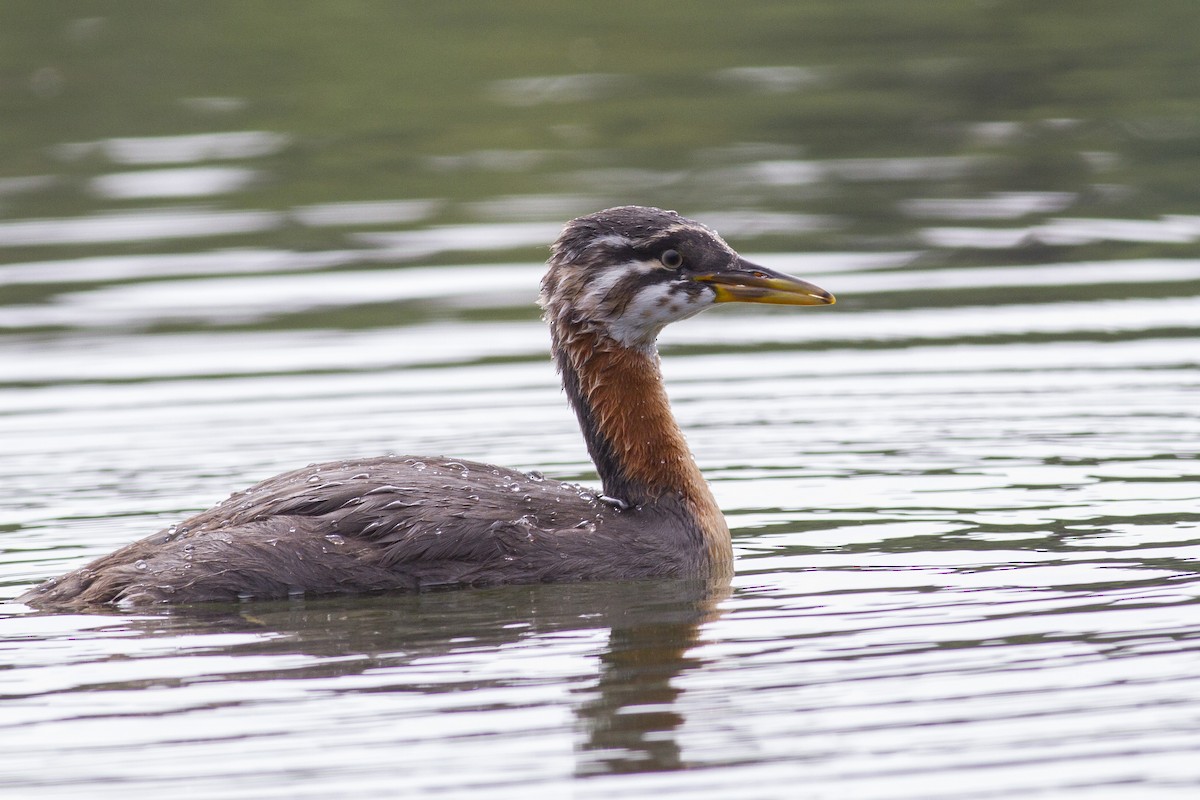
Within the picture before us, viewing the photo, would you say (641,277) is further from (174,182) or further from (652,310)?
(174,182)

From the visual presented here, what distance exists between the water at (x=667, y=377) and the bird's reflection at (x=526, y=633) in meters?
0.04

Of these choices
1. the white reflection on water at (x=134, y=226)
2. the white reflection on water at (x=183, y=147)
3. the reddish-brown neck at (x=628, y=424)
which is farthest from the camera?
the white reflection on water at (x=183, y=147)

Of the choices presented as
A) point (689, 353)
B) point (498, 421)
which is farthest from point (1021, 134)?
point (498, 421)

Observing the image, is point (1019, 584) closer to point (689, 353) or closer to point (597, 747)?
point (597, 747)

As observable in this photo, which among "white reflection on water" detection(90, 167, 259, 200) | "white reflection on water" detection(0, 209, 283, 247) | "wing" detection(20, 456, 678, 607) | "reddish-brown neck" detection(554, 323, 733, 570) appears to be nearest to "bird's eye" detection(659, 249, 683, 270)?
"reddish-brown neck" detection(554, 323, 733, 570)

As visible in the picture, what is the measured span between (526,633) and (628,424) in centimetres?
209

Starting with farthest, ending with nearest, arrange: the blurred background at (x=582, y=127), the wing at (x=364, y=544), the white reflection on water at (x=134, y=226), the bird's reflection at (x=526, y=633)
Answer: the white reflection on water at (x=134, y=226)
the blurred background at (x=582, y=127)
the wing at (x=364, y=544)
the bird's reflection at (x=526, y=633)

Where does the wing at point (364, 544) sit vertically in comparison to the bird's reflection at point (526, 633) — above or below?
above

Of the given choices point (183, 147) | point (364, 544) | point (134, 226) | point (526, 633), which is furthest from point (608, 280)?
point (183, 147)

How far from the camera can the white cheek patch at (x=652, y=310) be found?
39.5 feet

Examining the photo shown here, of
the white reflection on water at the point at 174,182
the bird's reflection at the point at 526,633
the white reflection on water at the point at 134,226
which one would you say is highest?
the white reflection on water at the point at 174,182

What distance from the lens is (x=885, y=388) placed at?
1602 cm

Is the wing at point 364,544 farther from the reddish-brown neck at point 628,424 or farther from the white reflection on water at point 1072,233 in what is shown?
the white reflection on water at point 1072,233

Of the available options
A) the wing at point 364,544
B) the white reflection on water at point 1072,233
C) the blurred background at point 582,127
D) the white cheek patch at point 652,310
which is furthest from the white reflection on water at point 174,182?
the wing at point 364,544
